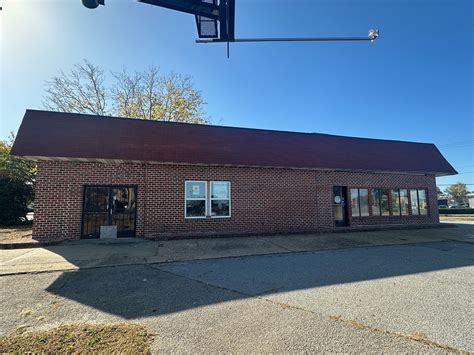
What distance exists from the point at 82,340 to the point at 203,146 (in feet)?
31.4

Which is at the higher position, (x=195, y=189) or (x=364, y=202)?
(x=195, y=189)

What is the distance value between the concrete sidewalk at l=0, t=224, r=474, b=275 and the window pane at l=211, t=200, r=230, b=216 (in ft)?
4.66

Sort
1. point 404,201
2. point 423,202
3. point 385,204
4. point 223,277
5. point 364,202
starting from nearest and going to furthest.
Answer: point 223,277 → point 364,202 → point 385,204 → point 404,201 → point 423,202

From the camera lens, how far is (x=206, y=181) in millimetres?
12109

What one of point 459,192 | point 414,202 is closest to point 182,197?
point 414,202

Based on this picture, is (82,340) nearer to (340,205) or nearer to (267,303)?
(267,303)

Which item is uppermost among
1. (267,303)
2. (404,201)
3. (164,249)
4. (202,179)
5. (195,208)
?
(202,179)

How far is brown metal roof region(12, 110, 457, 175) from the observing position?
402 inches

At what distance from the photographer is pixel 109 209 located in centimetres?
1084

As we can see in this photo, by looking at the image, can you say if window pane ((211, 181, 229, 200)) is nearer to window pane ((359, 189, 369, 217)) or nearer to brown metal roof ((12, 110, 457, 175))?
brown metal roof ((12, 110, 457, 175))

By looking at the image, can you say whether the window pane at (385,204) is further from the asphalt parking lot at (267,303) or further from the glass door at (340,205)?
the asphalt parking lot at (267,303)

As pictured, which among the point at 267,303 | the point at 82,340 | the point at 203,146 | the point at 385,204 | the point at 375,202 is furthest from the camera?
the point at 385,204

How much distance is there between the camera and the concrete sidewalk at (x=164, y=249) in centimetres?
718

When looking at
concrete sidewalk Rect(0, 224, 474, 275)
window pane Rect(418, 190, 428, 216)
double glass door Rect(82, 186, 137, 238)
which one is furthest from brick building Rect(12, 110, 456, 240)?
concrete sidewalk Rect(0, 224, 474, 275)
